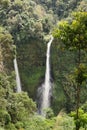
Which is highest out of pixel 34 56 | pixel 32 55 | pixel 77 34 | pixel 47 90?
pixel 77 34

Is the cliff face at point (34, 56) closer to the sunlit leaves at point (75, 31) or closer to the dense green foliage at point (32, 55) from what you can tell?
the dense green foliage at point (32, 55)

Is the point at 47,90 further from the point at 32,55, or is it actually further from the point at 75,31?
the point at 75,31

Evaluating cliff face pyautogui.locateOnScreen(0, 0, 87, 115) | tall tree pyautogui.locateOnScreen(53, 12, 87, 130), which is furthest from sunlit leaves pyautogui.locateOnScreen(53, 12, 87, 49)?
cliff face pyautogui.locateOnScreen(0, 0, 87, 115)

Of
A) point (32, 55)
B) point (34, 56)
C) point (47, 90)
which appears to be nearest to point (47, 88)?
point (47, 90)

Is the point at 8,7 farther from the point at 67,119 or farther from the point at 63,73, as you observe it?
the point at 67,119

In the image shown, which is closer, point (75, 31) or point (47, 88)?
point (75, 31)

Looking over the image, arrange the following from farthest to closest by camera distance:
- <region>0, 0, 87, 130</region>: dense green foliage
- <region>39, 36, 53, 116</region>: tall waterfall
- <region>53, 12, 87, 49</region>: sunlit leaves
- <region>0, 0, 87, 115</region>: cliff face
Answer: <region>0, 0, 87, 115</region>: cliff face, <region>39, 36, 53, 116</region>: tall waterfall, <region>0, 0, 87, 130</region>: dense green foliage, <region>53, 12, 87, 49</region>: sunlit leaves

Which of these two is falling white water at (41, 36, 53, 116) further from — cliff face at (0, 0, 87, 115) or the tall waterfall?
cliff face at (0, 0, 87, 115)

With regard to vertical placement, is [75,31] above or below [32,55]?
above

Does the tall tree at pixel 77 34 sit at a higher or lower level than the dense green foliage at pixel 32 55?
higher

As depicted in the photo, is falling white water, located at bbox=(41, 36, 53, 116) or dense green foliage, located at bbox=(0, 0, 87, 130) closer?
dense green foliage, located at bbox=(0, 0, 87, 130)

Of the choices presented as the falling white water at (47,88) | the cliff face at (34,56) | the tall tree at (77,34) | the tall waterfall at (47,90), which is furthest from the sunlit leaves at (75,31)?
the cliff face at (34,56)

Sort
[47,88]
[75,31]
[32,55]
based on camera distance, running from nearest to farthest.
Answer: [75,31] → [47,88] → [32,55]

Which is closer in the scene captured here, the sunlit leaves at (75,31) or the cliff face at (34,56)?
the sunlit leaves at (75,31)
